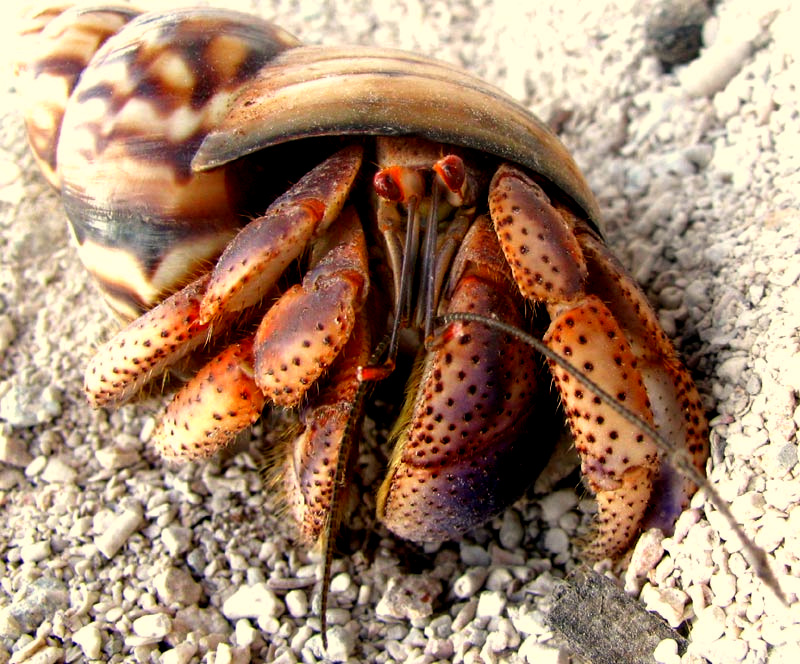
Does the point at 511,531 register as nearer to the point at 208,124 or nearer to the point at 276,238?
the point at 276,238

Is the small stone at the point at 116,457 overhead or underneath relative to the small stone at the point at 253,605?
underneath

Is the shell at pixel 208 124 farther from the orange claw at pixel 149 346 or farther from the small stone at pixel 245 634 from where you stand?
the small stone at pixel 245 634

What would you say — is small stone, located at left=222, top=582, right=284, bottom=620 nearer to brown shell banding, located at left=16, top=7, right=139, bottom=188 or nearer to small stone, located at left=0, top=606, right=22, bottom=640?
small stone, located at left=0, top=606, right=22, bottom=640

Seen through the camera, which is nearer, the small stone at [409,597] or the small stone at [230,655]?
the small stone at [230,655]

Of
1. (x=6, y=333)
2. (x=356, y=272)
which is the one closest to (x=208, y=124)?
(x=356, y=272)

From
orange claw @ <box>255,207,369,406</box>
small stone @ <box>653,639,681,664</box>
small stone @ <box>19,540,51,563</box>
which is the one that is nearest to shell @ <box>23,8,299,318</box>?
orange claw @ <box>255,207,369,406</box>

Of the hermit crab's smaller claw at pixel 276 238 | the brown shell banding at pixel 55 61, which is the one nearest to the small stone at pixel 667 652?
the hermit crab's smaller claw at pixel 276 238

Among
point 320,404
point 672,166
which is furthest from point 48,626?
point 672,166

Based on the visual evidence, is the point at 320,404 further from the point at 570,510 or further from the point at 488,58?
the point at 488,58
